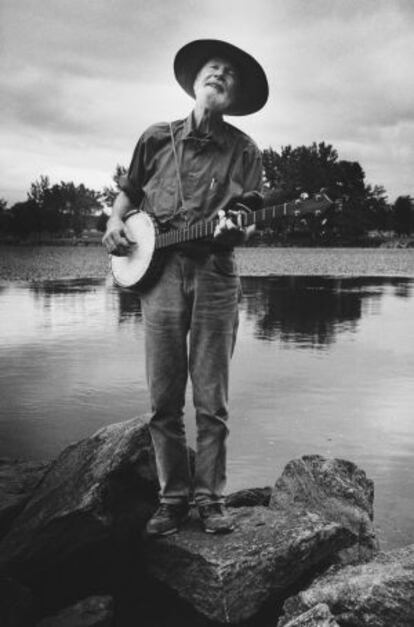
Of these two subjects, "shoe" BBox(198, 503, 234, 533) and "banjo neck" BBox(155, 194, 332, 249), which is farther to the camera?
"shoe" BBox(198, 503, 234, 533)

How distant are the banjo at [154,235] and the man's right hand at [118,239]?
0.08 feet

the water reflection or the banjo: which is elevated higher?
the banjo

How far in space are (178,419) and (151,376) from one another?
0.28m

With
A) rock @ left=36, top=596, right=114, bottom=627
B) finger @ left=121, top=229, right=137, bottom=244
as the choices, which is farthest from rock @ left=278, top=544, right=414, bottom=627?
finger @ left=121, top=229, right=137, bottom=244

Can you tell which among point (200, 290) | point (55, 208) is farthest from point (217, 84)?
point (55, 208)

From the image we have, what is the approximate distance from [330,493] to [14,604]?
6.33 feet

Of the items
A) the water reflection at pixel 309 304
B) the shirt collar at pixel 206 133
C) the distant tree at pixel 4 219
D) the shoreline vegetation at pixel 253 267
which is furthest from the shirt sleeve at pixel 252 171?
the distant tree at pixel 4 219

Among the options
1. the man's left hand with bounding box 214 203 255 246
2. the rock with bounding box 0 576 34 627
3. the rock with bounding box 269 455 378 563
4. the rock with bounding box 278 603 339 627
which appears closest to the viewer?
the rock with bounding box 278 603 339 627

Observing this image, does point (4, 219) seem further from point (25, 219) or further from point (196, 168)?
point (196, 168)

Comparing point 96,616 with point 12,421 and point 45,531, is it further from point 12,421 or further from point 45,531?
point 12,421

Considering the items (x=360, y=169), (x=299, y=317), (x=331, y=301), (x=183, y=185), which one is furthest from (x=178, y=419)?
(x=360, y=169)

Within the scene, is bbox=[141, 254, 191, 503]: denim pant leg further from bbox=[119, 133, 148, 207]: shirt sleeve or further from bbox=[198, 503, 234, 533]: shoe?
bbox=[119, 133, 148, 207]: shirt sleeve

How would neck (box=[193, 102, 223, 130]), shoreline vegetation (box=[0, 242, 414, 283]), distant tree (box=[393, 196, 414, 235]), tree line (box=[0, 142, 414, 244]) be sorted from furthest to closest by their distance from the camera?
distant tree (box=[393, 196, 414, 235]) → tree line (box=[0, 142, 414, 244]) → shoreline vegetation (box=[0, 242, 414, 283]) → neck (box=[193, 102, 223, 130])

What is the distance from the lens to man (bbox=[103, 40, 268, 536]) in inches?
153
